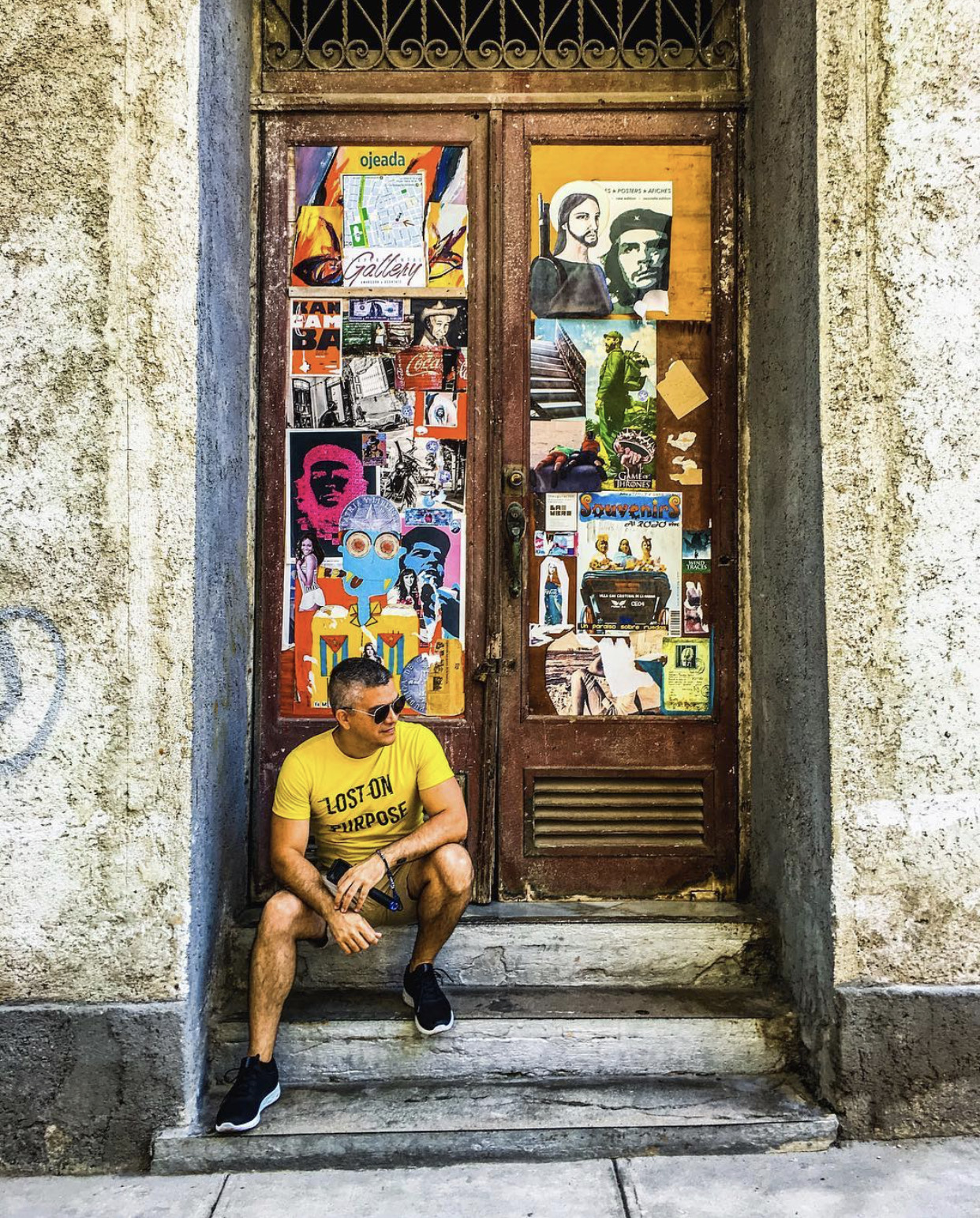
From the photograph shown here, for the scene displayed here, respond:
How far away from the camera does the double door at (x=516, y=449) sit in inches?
150

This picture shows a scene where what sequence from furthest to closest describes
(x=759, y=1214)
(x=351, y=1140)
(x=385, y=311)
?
(x=385, y=311) < (x=351, y=1140) < (x=759, y=1214)

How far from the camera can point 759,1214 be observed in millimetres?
2635

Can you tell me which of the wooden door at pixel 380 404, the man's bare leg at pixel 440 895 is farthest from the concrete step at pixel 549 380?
the man's bare leg at pixel 440 895

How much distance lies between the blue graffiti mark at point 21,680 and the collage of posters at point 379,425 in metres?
0.95

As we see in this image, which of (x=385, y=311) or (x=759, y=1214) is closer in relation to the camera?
(x=759, y=1214)

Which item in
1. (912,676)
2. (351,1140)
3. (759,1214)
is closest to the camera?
(759,1214)

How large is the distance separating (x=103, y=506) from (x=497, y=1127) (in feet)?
7.59

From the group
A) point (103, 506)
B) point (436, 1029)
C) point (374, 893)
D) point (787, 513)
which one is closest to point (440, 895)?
point (374, 893)

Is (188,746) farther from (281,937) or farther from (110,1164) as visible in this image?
(110,1164)

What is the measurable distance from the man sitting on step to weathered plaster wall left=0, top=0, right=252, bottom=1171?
0.27 metres

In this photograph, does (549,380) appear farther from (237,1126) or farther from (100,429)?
(237,1126)

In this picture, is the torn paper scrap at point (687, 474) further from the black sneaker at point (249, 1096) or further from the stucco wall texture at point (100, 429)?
the black sneaker at point (249, 1096)

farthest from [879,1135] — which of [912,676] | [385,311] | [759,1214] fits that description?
[385,311]

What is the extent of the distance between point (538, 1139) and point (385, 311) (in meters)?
3.02
